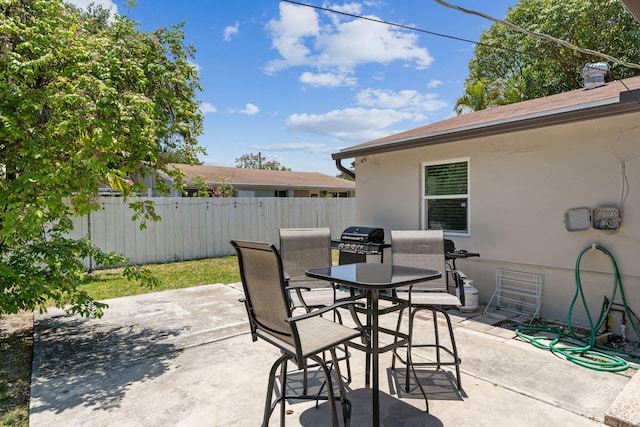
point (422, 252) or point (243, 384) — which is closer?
point (243, 384)

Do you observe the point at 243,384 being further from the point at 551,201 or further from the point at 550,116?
the point at 550,116

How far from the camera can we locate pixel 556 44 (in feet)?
40.3

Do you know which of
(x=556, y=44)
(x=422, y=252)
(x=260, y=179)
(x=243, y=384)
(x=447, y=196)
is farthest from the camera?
(x=260, y=179)

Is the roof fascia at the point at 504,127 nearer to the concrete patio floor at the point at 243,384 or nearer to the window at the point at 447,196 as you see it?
the window at the point at 447,196

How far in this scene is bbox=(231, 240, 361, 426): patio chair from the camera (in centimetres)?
202

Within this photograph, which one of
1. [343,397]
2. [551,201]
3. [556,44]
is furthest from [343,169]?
[556,44]

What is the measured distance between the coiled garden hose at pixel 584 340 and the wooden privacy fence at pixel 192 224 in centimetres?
805

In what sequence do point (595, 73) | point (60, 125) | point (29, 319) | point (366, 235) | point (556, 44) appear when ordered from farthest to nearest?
point (556, 44)
point (366, 235)
point (595, 73)
point (29, 319)
point (60, 125)

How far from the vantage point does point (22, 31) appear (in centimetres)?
315

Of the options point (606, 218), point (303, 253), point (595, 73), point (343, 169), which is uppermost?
point (595, 73)

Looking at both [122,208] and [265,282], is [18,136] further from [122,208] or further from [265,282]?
[122,208]

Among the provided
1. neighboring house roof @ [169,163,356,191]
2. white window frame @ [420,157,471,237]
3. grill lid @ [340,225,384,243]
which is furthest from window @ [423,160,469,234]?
neighboring house roof @ [169,163,356,191]

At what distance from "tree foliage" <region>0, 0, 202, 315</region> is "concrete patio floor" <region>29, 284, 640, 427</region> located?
72 centimetres

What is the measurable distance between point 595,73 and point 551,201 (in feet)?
9.09
